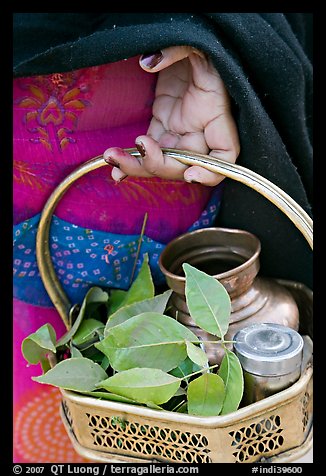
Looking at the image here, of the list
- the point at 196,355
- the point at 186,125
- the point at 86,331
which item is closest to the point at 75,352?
the point at 86,331

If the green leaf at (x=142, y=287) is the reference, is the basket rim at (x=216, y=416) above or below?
below

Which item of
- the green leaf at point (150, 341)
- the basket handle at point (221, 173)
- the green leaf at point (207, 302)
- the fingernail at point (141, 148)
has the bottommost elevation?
the green leaf at point (150, 341)

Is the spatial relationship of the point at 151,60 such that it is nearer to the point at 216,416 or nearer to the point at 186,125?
the point at 186,125

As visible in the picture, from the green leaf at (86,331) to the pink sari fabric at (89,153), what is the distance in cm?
10

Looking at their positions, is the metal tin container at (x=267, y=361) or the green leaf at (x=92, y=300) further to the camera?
the green leaf at (x=92, y=300)

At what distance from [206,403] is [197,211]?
0.24 metres

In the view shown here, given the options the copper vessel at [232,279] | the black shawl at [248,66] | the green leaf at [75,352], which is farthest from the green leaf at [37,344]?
the black shawl at [248,66]

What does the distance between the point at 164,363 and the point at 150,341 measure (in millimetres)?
25

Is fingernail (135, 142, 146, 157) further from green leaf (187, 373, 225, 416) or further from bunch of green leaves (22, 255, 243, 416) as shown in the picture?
green leaf (187, 373, 225, 416)

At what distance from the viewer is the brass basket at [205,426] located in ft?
1.94

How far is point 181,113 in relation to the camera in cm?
66

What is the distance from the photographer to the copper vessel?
647 millimetres

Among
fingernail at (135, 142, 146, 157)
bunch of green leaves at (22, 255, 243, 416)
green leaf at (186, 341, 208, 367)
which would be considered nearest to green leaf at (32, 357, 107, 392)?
bunch of green leaves at (22, 255, 243, 416)

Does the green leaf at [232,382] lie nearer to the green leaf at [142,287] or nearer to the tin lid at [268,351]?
the tin lid at [268,351]
